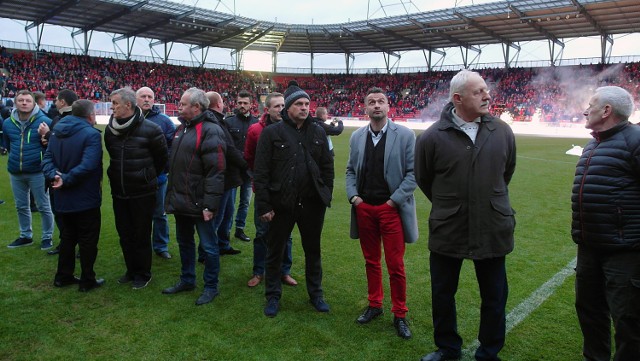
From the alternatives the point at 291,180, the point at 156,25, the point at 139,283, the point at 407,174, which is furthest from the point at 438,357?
the point at 156,25

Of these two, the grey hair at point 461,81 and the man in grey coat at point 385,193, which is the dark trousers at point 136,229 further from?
the grey hair at point 461,81

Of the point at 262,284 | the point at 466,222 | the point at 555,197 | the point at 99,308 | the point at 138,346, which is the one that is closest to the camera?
the point at 466,222

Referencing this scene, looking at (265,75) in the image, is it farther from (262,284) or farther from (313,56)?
(262,284)

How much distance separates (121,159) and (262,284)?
1880 mm

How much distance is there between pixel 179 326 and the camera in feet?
12.0

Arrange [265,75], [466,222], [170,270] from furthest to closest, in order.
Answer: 1. [265,75]
2. [170,270]
3. [466,222]

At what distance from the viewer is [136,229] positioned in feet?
14.7

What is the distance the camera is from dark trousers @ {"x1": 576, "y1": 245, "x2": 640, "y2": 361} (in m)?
2.72

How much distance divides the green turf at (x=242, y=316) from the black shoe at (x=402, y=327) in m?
0.06

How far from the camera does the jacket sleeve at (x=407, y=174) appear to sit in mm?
3592

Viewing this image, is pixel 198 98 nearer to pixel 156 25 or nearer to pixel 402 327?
pixel 402 327

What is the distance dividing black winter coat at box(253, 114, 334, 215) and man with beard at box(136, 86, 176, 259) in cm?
181

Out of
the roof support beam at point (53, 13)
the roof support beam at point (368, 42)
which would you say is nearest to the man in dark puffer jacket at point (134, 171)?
the roof support beam at point (53, 13)

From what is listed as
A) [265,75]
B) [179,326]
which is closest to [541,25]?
[265,75]
